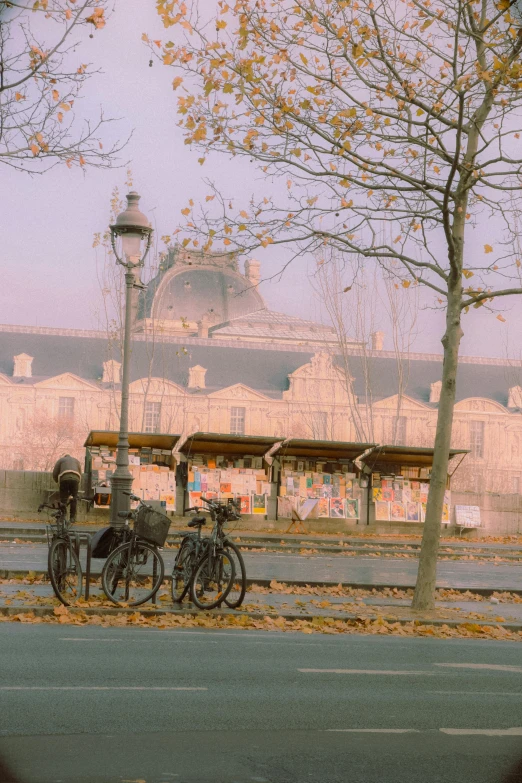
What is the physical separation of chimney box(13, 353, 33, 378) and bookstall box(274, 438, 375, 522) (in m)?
71.6

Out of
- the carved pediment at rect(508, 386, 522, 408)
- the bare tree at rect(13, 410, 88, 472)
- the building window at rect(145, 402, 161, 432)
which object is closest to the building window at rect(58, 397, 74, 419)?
the bare tree at rect(13, 410, 88, 472)

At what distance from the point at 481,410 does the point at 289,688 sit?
95170 millimetres

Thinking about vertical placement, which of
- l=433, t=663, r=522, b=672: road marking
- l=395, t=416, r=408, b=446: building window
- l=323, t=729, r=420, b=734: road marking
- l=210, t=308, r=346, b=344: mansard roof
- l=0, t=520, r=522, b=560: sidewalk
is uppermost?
l=210, t=308, r=346, b=344: mansard roof

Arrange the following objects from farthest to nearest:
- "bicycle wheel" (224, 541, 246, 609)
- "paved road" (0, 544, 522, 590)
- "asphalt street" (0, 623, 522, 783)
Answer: "paved road" (0, 544, 522, 590)
"bicycle wheel" (224, 541, 246, 609)
"asphalt street" (0, 623, 522, 783)

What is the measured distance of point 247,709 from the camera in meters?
7.08

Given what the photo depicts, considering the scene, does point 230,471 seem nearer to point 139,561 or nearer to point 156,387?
point 139,561

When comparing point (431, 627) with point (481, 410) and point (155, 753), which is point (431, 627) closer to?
point (155, 753)

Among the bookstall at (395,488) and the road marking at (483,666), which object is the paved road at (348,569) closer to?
the road marking at (483,666)

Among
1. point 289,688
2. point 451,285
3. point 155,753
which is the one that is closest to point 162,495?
point 451,285

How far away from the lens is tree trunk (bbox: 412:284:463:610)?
13.6 m

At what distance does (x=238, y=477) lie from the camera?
1111 inches

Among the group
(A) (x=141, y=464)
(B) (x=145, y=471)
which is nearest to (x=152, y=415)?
(A) (x=141, y=464)

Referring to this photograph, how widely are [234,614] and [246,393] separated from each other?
8880 cm

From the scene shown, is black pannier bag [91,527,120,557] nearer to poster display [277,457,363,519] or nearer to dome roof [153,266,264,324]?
poster display [277,457,363,519]
